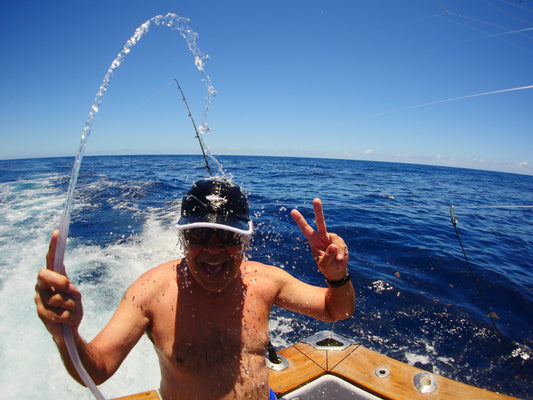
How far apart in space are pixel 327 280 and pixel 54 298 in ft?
4.31

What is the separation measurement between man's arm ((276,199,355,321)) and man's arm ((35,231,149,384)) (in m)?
0.93

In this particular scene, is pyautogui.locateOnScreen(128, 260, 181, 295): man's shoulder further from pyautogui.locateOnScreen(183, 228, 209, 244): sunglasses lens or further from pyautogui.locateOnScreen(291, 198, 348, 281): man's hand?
pyautogui.locateOnScreen(291, 198, 348, 281): man's hand

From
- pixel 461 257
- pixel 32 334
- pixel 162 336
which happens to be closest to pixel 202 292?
pixel 162 336

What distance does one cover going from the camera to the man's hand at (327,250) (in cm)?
150

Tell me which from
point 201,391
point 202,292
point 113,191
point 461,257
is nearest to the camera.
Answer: point 201,391

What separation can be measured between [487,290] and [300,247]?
3.45 m

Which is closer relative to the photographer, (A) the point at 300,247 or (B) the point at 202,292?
(B) the point at 202,292

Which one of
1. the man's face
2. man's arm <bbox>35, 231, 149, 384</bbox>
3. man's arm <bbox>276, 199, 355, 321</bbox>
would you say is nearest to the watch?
man's arm <bbox>276, 199, 355, 321</bbox>

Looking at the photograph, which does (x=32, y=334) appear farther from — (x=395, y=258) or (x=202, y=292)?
(x=395, y=258)

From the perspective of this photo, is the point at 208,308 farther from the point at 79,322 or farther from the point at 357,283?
the point at 357,283

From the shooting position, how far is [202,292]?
1.61m

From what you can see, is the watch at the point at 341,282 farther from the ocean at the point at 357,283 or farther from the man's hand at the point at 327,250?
the ocean at the point at 357,283

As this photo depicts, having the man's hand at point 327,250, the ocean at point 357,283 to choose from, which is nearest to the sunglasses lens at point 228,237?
the man's hand at point 327,250

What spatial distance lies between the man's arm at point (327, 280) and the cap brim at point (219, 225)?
0.30 metres
